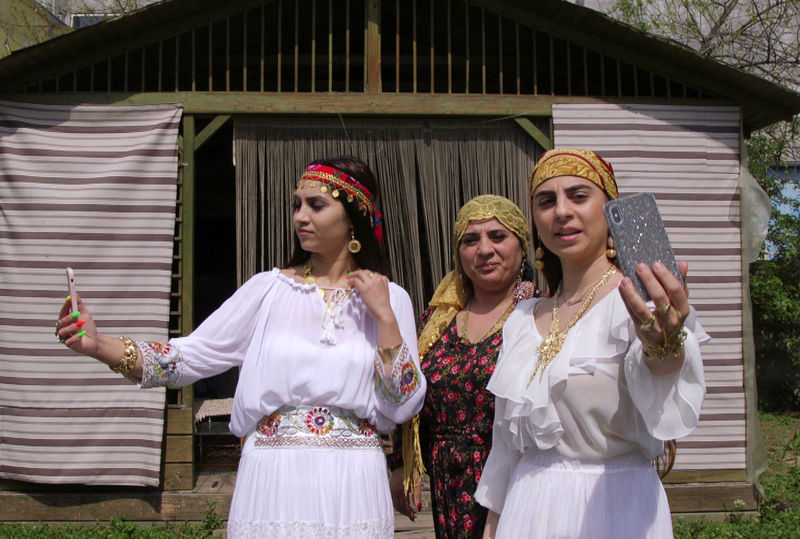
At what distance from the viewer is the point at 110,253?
4.48m

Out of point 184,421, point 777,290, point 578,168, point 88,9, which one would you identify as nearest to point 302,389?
point 578,168

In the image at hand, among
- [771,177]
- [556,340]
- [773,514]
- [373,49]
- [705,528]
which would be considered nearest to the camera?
[556,340]

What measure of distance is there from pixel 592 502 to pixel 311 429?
33.0 inches

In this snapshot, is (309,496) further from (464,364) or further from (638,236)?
(638,236)

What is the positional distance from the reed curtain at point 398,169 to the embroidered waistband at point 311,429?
108 inches

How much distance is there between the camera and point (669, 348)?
1.30 m

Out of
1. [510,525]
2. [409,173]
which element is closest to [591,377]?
[510,525]

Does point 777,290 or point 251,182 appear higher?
point 251,182

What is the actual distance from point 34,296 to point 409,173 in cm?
262

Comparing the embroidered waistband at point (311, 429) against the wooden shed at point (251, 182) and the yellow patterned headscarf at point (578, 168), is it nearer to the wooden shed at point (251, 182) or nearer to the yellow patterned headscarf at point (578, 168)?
the yellow patterned headscarf at point (578, 168)

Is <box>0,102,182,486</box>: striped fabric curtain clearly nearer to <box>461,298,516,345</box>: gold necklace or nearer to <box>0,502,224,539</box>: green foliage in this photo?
<box>0,502,224,539</box>: green foliage

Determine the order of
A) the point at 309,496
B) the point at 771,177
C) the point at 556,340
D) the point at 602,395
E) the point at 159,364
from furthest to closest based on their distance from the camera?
the point at 771,177 → the point at 159,364 → the point at 309,496 → the point at 556,340 → the point at 602,395

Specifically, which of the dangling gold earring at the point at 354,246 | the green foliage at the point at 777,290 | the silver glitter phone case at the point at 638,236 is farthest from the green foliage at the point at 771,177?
the silver glitter phone case at the point at 638,236

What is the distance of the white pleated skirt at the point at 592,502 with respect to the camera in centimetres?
153
